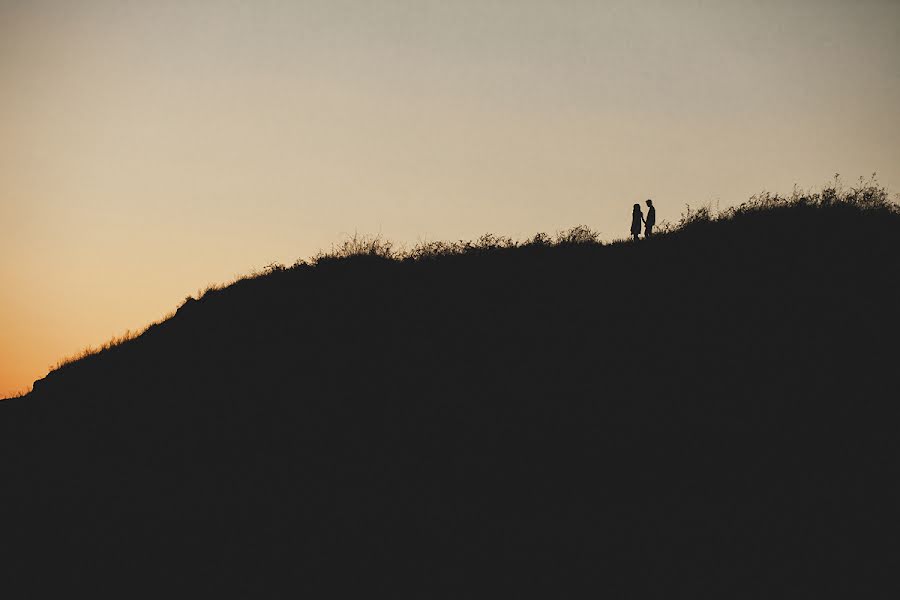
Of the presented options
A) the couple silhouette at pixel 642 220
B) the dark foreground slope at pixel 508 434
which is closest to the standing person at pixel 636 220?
the couple silhouette at pixel 642 220

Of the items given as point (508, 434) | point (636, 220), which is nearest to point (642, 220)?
point (636, 220)

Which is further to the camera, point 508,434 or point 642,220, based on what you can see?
point 642,220

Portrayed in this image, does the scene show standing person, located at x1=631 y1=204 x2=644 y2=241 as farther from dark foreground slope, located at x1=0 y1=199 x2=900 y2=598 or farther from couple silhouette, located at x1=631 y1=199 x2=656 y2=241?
dark foreground slope, located at x1=0 y1=199 x2=900 y2=598

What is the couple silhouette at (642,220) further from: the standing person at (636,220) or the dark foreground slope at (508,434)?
the dark foreground slope at (508,434)

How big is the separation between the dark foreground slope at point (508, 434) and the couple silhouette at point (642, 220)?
1538mm

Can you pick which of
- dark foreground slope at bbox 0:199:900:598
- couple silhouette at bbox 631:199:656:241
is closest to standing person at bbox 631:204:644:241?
couple silhouette at bbox 631:199:656:241

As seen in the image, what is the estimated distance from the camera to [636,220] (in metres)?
22.7

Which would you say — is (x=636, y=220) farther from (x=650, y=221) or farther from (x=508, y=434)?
(x=508, y=434)

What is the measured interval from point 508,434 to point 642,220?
10.6m

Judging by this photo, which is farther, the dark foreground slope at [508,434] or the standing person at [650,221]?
the standing person at [650,221]

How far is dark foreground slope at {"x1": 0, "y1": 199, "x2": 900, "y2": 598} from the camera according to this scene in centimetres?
1303

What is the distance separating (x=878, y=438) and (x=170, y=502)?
1663 cm

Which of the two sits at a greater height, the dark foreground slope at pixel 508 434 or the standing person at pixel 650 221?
the standing person at pixel 650 221

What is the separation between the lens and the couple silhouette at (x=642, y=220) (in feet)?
73.7
